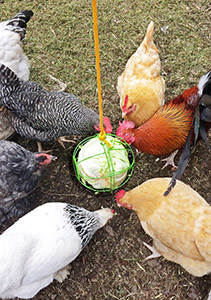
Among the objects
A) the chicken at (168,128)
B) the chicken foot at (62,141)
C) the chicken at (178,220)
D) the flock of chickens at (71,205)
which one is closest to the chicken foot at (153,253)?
the flock of chickens at (71,205)

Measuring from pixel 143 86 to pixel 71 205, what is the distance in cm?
138

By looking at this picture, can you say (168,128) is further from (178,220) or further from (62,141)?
(62,141)

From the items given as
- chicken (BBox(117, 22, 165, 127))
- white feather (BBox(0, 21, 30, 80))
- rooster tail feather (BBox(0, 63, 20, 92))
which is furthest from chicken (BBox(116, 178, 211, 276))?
white feather (BBox(0, 21, 30, 80))

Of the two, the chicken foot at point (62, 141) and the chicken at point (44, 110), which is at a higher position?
the chicken at point (44, 110)

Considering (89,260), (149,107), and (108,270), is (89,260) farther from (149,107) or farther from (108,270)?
(149,107)

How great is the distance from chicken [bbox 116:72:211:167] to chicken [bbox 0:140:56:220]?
837 millimetres

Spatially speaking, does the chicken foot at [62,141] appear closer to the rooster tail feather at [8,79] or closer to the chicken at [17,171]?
the chicken at [17,171]

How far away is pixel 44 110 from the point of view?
270 cm

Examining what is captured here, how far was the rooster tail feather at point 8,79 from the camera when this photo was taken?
2.60 metres

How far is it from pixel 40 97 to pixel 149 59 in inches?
47.2

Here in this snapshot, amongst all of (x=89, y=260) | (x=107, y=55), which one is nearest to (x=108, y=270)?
(x=89, y=260)

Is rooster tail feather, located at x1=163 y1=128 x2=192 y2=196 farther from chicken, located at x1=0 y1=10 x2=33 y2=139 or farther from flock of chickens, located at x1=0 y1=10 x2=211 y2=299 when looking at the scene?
chicken, located at x1=0 y1=10 x2=33 y2=139

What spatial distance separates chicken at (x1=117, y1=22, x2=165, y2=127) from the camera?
9.03 feet

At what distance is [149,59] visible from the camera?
112 inches
